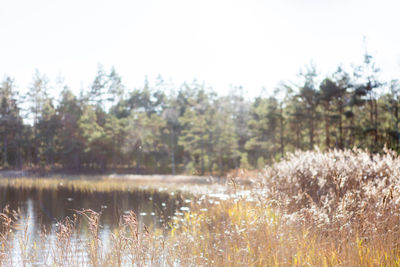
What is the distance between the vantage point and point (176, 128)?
49.5 m

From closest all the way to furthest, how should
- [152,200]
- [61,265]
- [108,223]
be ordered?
[61,265] < [108,223] < [152,200]

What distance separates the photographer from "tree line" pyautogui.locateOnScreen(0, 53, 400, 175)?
123 feet

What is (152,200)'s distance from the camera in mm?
16609

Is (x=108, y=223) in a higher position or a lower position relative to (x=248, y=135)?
lower

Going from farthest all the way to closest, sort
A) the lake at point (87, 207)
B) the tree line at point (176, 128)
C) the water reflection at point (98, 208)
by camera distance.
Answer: the tree line at point (176, 128), the water reflection at point (98, 208), the lake at point (87, 207)

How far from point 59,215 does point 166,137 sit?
35.3 metres

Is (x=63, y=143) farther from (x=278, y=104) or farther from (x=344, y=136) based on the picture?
(x=344, y=136)

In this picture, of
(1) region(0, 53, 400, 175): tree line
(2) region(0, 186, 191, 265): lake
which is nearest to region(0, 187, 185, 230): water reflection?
(2) region(0, 186, 191, 265): lake

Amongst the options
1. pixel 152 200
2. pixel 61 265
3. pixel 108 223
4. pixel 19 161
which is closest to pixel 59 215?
pixel 108 223

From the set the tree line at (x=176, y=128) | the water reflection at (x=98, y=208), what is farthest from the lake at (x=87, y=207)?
the tree line at (x=176, y=128)

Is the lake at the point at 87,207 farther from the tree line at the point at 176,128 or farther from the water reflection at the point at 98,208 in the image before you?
the tree line at the point at 176,128

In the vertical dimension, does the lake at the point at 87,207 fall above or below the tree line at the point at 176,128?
below

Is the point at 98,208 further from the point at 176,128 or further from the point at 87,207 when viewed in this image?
the point at 176,128

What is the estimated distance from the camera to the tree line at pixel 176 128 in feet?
123
